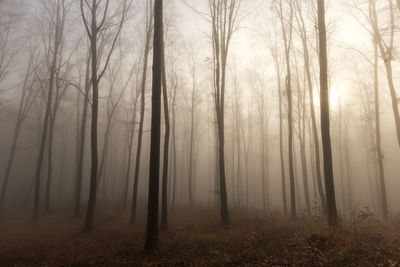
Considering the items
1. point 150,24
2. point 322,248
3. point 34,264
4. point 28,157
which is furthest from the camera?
point 28,157

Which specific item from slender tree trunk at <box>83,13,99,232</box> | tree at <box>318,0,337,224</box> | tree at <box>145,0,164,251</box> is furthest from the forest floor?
slender tree trunk at <box>83,13,99,232</box>

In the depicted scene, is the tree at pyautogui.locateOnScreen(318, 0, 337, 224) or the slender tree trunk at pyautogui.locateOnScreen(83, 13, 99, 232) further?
the slender tree trunk at pyautogui.locateOnScreen(83, 13, 99, 232)

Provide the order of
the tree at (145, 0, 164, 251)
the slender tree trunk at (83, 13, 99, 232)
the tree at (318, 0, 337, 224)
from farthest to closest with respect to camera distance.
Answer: the slender tree trunk at (83, 13, 99, 232), the tree at (318, 0, 337, 224), the tree at (145, 0, 164, 251)

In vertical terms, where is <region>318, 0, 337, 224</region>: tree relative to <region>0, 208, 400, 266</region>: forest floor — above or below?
above

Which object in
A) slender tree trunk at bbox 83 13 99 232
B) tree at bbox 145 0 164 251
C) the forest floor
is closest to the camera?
the forest floor

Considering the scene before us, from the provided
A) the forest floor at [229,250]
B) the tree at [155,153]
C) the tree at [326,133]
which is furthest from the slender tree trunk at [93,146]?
the tree at [326,133]

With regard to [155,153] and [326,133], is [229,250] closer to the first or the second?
[155,153]

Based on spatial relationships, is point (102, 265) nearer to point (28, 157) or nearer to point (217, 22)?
point (217, 22)

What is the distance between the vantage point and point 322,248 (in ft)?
16.6

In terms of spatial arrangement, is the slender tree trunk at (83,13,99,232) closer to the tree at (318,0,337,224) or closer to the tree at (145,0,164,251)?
the tree at (145,0,164,251)

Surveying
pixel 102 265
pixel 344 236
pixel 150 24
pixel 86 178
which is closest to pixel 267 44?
pixel 150 24

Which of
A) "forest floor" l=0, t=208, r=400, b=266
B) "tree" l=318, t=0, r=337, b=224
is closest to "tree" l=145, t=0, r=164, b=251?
"forest floor" l=0, t=208, r=400, b=266

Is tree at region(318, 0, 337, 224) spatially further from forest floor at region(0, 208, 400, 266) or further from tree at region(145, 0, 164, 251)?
tree at region(145, 0, 164, 251)

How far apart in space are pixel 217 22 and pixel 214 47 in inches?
50.4
